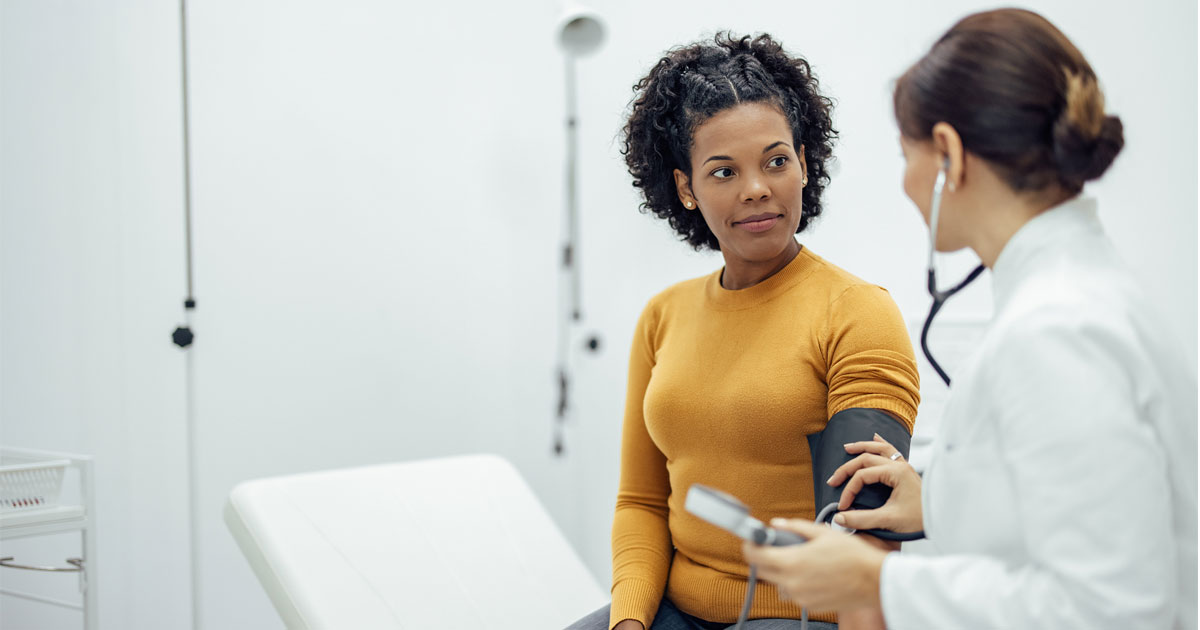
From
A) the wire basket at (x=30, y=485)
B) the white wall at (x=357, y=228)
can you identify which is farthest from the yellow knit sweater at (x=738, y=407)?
the wire basket at (x=30, y=485)

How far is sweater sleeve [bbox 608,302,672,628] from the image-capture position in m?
1.12

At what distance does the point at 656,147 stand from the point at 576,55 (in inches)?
41.8

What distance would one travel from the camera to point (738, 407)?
3.35 feet

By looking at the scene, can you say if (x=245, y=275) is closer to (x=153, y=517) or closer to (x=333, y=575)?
(x=153, y=517)

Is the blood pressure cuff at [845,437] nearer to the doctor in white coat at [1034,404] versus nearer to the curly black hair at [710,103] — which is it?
the doctor in white coat at [1034,404]

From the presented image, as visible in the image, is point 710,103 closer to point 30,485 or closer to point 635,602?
point 635,602

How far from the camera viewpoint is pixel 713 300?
1159 millimetres

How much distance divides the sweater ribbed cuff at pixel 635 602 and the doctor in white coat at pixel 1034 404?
1.57ft

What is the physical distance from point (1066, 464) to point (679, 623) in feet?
2.15

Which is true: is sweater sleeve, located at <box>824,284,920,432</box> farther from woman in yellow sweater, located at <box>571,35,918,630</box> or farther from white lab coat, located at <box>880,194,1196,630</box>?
white lab coat, located at <box>880,194,1196,630</box>

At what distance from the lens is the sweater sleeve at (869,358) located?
3.03ft

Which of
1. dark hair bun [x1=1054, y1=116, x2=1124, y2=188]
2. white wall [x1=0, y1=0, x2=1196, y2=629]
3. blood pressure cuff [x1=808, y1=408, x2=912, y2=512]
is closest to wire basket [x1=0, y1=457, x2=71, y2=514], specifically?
white wall [x1=0, y1=0, x2=1196, y2=629]

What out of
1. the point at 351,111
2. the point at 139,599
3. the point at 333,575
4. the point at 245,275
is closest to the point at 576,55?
the point at 351,111

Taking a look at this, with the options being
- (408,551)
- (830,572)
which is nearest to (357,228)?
(408,551)
